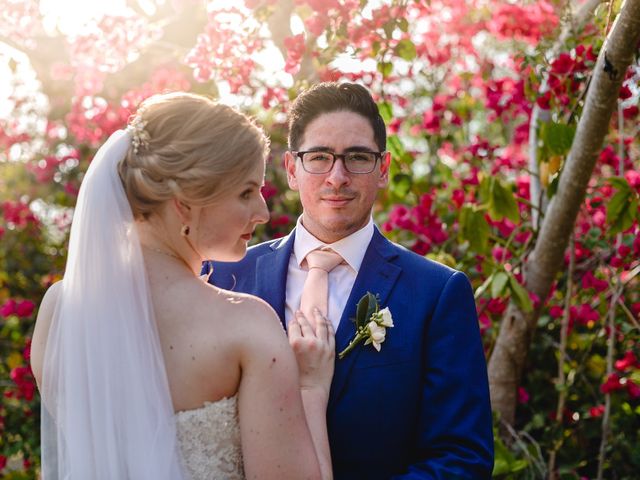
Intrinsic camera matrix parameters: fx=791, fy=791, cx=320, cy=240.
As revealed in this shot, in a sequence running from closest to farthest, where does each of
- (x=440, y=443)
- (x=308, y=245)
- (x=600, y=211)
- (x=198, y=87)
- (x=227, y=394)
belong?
(x=227, y=394) < (x=440, y=443) < (x=308, y=245) < (x=600, y=211) < (x=198, y=87)

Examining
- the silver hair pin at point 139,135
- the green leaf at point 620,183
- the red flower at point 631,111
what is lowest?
the green leaf at point 620,183

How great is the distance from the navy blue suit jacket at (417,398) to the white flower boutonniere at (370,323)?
3 centimetres

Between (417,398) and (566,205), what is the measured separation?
65.7 inches

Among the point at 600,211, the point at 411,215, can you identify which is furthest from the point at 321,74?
the point at 600,211

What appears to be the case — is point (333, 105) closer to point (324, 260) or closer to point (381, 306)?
point (324, 260)

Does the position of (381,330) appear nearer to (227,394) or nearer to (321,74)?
(227,394)

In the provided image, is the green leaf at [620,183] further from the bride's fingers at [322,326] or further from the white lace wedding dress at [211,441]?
the white lace wedding dress at [211,441]

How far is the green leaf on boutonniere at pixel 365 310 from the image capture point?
2539mm

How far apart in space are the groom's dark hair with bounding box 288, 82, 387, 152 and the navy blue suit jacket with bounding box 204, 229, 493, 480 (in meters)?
0.65

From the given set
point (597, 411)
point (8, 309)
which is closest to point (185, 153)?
point (597, 411)

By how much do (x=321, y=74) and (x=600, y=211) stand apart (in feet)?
6.24

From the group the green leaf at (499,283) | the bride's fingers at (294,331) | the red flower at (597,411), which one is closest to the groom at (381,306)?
the bride's fingers at (294,331)

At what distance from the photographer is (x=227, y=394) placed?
200cm

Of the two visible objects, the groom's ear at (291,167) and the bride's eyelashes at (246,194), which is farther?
the groom's ear at (291,167)
